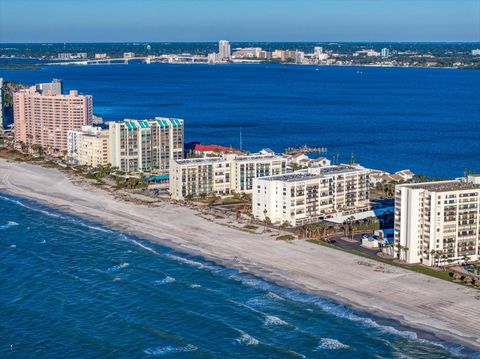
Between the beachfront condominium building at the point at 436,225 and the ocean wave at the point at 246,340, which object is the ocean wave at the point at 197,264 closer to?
the ocean wave at the point at 246,340

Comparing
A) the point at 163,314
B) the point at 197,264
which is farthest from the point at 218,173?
the point at 163,314

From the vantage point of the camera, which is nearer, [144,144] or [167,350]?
[167,350]

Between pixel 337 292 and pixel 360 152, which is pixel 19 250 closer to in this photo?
pixel 337 292

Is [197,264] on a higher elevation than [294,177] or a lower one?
lower

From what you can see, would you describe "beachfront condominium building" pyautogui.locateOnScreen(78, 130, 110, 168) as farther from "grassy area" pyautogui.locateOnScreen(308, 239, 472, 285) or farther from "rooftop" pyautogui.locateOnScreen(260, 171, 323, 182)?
"grassy area" pyautogui.locateOnScreen(308, 239, 472, 285)

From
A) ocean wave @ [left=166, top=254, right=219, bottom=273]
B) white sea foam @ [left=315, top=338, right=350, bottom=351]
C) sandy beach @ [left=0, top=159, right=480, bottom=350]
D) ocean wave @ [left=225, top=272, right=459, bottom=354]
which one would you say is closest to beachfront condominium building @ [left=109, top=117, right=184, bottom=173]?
sandy beach @ [left=0, top=159, right=480, bottom=350]

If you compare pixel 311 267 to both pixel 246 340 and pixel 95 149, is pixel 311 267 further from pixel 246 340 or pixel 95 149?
pixel 95 149
